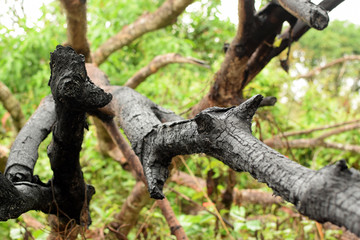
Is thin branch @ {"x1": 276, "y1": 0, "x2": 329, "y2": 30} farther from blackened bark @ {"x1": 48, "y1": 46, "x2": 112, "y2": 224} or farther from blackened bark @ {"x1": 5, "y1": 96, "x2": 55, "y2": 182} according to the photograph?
blackened bark @ {"x1": 5, "y1": 96, "x2": 55, "y2": 182}

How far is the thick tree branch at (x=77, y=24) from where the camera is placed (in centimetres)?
181

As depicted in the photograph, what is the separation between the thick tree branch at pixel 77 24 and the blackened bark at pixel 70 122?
3.57 ft

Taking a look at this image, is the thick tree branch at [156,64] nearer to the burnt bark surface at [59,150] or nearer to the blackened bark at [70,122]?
the burnt bark surface at [59,150]

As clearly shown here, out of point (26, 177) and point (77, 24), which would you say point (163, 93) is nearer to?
point (77, 24)

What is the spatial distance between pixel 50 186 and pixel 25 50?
2.59m

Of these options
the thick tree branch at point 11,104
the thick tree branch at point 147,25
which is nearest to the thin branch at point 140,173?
the thick tree branch at point 11,104

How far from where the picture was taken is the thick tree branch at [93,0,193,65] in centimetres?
261

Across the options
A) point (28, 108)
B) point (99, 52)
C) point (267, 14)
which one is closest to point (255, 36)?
Answer: point (267, 14)

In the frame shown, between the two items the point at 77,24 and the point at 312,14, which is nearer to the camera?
the point at 312,14

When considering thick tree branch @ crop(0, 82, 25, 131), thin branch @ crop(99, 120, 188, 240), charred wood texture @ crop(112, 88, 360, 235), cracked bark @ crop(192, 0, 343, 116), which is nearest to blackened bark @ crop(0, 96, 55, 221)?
charred wood texture @ crop(112, 88, 360, 235)

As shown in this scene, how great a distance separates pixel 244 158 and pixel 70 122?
43 cm

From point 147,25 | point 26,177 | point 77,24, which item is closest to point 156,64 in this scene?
point 147,25

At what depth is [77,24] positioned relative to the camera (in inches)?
76.5

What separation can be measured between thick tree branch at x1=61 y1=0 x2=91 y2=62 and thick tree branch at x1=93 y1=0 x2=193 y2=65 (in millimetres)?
659
